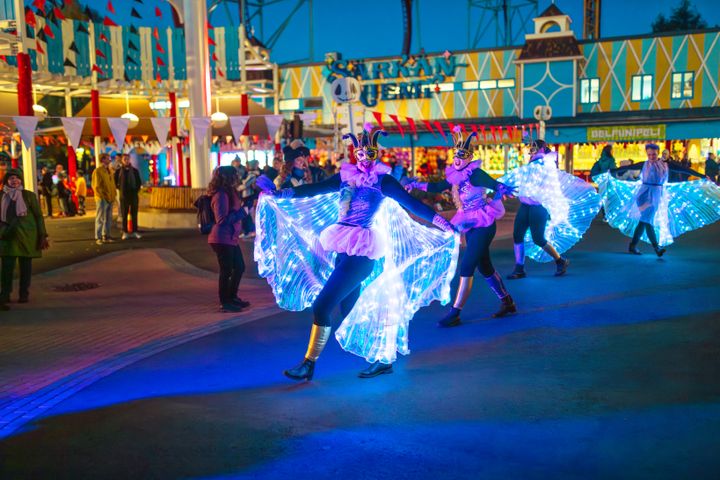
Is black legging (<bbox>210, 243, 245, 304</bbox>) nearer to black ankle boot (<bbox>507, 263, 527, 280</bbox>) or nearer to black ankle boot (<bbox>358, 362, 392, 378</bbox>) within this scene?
black ankle boot (<bbox>358, 362, 392, 378</bbox>)

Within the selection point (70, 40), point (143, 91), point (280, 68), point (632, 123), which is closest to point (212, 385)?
point (70, 40)

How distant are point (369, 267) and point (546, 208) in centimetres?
543

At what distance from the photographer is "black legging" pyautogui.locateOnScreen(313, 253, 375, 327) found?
5922 millimetres

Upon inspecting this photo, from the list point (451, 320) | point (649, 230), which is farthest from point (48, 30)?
point (451, 320)

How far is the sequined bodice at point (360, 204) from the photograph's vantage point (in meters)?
6.05

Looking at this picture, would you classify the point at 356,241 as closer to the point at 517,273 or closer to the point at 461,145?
the point at 461,145

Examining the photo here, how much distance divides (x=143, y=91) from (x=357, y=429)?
22.5 meters

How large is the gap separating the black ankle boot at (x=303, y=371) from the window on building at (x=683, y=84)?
3110cm

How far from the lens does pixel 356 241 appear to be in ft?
19.4

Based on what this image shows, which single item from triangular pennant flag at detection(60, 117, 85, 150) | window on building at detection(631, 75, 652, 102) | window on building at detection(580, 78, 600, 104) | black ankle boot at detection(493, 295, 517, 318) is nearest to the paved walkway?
black ankle boot at detection(493, 295, 517, 318)

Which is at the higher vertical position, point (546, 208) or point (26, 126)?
point (26, 126)

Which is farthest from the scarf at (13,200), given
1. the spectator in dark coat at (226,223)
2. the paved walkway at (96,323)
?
the spectator in dark coat at (226,223)

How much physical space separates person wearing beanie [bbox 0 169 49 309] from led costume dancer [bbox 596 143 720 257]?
31.2 feet

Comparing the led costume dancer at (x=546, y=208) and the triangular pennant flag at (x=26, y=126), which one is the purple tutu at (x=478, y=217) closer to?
the led costume dancer at (x=546, y=208)
